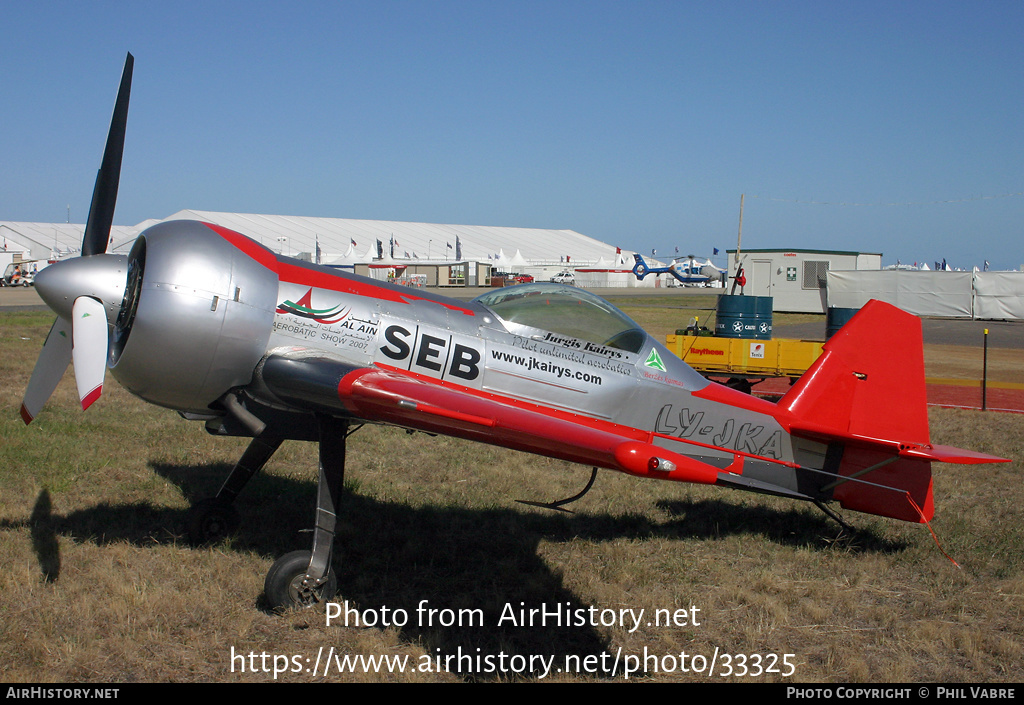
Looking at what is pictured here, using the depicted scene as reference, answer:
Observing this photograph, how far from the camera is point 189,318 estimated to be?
468 cm

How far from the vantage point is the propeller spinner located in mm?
4695

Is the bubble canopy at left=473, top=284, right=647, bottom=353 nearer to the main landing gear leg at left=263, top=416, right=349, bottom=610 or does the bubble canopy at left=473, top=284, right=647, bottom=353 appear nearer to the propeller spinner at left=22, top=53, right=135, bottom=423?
the main landing gear leg at left=263, top=416, right=349, bottom=610

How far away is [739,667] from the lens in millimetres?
4555

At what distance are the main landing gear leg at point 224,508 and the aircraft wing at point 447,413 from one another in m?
1.53

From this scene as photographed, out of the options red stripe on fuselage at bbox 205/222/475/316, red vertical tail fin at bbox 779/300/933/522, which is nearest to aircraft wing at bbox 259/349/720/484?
red stripe on fuselage at bbox 205/222/475/316

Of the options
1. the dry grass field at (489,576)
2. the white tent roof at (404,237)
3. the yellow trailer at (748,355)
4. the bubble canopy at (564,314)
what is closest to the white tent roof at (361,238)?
the white tent roof at (404,237)

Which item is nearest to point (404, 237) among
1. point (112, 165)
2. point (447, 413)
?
point (112, 165)

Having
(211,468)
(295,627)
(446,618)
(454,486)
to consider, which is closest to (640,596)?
(446,618)

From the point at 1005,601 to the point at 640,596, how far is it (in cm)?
268

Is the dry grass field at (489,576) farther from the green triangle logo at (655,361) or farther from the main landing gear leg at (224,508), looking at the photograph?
the green triangle logo at (655,361)

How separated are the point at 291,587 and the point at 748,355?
32.5ft

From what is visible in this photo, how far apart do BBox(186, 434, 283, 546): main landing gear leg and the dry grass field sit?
18 centimetres

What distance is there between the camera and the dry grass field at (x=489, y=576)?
177 inches

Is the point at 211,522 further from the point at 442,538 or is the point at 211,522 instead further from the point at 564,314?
the point at 564,314
